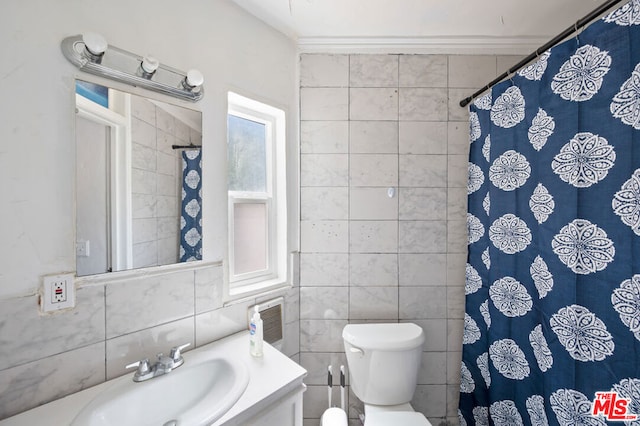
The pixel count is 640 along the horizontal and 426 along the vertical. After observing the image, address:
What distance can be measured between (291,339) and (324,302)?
0.90 ft

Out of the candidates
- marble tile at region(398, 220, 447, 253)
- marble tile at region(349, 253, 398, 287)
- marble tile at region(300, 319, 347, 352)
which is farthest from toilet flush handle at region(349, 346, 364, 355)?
marble tile at region(398, 220, 447, 253)

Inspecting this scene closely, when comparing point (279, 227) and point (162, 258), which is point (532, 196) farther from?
point (162, 258)

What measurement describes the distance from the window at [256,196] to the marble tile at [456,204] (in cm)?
97

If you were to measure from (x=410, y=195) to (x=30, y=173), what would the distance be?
1.57 meters

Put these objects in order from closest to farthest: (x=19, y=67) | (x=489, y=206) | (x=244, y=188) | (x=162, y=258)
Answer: (x=19, y=67), (x=162, y=258), (x=489, y=206), (x=244, y=188)

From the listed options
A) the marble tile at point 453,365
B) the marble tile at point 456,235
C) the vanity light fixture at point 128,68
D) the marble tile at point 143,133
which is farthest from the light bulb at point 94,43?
the marble tile at point 453,365

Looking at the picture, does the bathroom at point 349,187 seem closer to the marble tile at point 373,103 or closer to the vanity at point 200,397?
the marble tile at point 373,103

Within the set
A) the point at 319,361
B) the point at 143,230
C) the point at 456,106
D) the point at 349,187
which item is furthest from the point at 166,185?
the point at 456,106

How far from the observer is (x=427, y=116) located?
4.89ft

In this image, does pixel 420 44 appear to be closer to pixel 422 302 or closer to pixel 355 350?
pixel 422 302

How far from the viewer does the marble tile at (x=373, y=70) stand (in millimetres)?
1479

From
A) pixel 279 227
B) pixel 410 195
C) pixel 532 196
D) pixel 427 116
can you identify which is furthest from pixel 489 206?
pixel 279 227

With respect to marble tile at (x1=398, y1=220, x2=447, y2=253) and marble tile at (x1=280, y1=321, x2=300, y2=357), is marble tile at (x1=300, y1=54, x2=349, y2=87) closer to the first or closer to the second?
marble tile at (x1=398, y1=220, x2=447, y2=253)

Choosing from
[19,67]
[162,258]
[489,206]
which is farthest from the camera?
[489,206]
